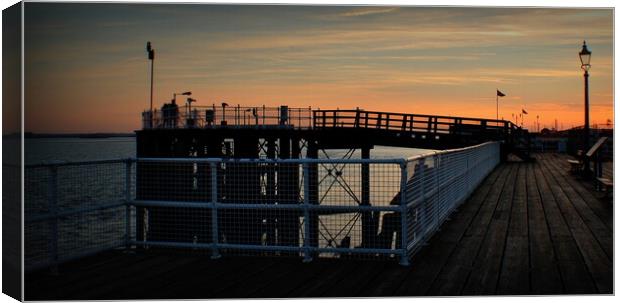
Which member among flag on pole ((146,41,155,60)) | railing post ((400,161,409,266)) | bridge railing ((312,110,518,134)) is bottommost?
railing post ((400,161,409,266))

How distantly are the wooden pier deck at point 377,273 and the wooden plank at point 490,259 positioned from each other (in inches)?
0.4

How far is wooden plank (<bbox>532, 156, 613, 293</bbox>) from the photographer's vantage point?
22.8ft

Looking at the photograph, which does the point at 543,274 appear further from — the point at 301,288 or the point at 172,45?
the point at 172,45

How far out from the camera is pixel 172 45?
3800cm

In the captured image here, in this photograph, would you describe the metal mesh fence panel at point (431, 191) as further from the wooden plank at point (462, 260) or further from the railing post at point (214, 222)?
the railing post at point (214, 222)

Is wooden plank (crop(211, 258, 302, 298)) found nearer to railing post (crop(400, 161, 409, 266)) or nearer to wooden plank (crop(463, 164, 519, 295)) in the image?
railing post (crop(400, 161, 409, 266))

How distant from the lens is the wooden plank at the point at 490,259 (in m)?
6.60

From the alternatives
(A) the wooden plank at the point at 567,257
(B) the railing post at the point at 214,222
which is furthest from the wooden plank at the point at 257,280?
(A) the wooden plank at the point at 567,257

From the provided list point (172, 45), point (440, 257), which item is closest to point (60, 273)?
point (440, 257)

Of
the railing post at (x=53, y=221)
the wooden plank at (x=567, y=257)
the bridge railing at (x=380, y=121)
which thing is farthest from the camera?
the bridge railing at (x=380, y=121)

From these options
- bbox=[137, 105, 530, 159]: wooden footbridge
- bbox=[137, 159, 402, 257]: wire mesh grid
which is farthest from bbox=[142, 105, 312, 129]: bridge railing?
bbox=[137, 159, 402, 257]: wire mesh grid

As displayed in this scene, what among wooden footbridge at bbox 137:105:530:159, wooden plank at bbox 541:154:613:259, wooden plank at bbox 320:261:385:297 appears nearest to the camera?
wooden plank at bbox 320:261:385:297

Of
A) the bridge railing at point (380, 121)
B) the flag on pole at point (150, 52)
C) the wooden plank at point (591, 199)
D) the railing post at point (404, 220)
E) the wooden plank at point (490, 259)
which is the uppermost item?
the flag on pole at point (150, 52)

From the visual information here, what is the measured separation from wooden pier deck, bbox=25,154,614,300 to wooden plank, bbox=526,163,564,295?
0.03 feet
